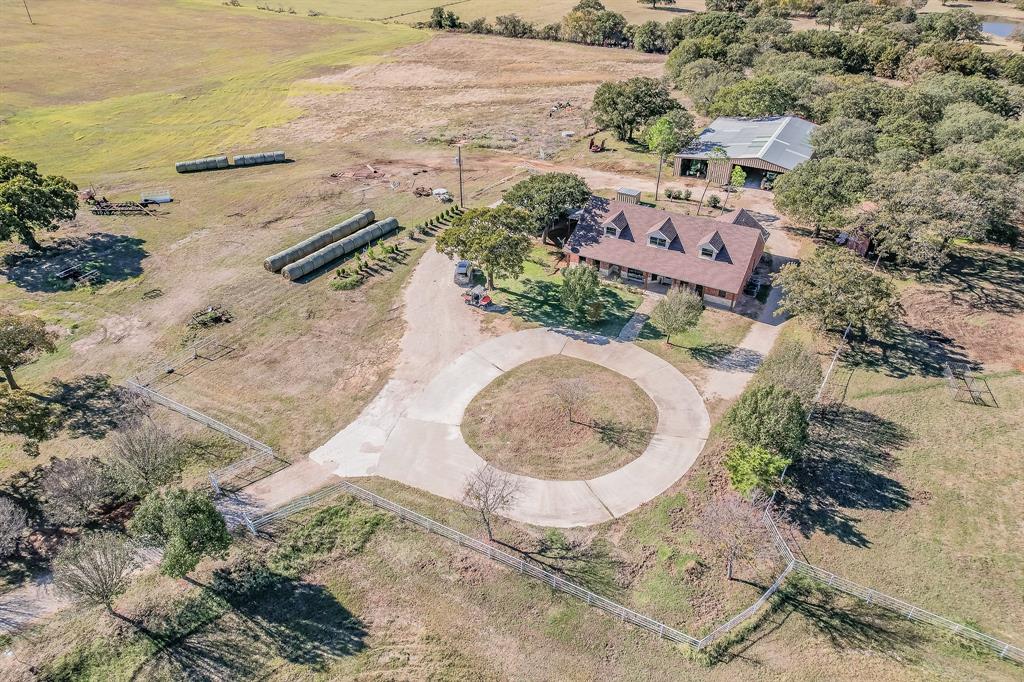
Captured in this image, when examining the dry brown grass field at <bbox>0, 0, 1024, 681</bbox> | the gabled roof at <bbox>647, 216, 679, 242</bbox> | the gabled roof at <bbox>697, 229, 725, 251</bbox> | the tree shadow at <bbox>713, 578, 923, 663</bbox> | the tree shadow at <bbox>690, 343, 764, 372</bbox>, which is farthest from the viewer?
the gabled roof at <bbox>647, 216, 679, 242</bbox>

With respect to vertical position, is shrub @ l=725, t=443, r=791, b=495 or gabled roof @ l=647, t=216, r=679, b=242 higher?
gabled roof @ l=647, t=216, r=679, b=242

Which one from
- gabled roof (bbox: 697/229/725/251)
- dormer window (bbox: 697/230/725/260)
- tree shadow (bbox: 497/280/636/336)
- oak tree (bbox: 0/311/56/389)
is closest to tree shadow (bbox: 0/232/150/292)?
oak tree (bbox: 0/311/56/389)

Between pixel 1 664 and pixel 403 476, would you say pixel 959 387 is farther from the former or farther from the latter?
pixel 1 664

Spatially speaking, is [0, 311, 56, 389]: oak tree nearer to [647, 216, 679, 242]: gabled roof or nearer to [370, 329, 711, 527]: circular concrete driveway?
[370, 329, 711, 527]: circular concrete driveway

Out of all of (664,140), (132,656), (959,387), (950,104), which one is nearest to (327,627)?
(132,656)

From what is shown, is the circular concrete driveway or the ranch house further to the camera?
the ranch house

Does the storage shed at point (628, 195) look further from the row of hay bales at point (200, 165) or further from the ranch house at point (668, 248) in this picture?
the row of hay bales at point (200, 165)

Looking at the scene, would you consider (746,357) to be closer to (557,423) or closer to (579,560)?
(557,423)

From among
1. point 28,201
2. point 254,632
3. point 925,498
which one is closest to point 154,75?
point 28,201
